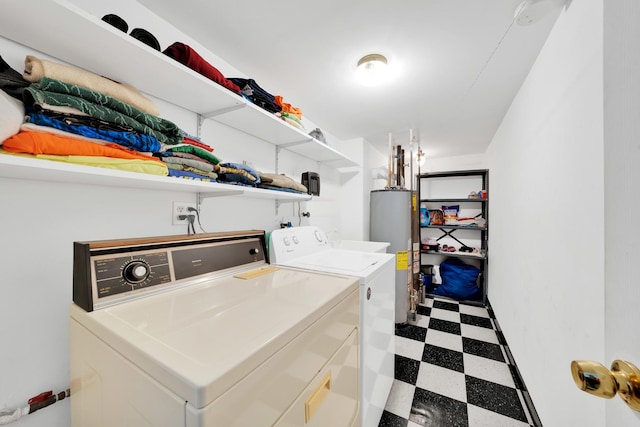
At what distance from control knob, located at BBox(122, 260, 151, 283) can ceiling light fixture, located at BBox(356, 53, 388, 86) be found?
158 centimetres

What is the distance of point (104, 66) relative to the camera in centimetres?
88

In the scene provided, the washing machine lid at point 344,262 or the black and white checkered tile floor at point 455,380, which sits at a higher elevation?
the washing machine lid at point 344,262

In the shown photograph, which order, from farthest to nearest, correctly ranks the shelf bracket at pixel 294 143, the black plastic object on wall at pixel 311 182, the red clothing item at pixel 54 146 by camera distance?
the black plastic object on wall at pixel 311 182 < the shelf bracket at pixel 294 143 < the red clothing item at pixel 54 146

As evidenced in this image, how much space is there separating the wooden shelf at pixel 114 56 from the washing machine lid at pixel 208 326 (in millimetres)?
866

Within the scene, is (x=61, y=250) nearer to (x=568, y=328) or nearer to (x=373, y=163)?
(x=568, y=328)

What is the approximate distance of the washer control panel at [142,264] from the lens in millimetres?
733

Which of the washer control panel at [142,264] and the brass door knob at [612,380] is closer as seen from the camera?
the brass door knob at [612,380]

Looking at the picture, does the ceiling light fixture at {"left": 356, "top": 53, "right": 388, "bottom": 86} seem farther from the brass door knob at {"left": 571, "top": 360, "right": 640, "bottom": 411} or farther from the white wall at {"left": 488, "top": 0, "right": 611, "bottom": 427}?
the brass door knob at {"left": 571, "top": 360, "right": 640, "bottom": 411}

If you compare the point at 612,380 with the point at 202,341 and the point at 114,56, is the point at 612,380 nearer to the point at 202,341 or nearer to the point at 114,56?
the point at 202,341

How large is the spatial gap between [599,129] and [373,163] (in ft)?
8.47

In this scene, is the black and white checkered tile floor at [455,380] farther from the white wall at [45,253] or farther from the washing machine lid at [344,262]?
the white wall at [45,253]

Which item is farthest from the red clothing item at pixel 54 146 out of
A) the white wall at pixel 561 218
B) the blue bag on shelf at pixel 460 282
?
the blue bag on shelf at pixel 460 282

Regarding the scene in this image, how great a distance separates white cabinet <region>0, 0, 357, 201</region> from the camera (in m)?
0.64

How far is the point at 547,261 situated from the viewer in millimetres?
1260
